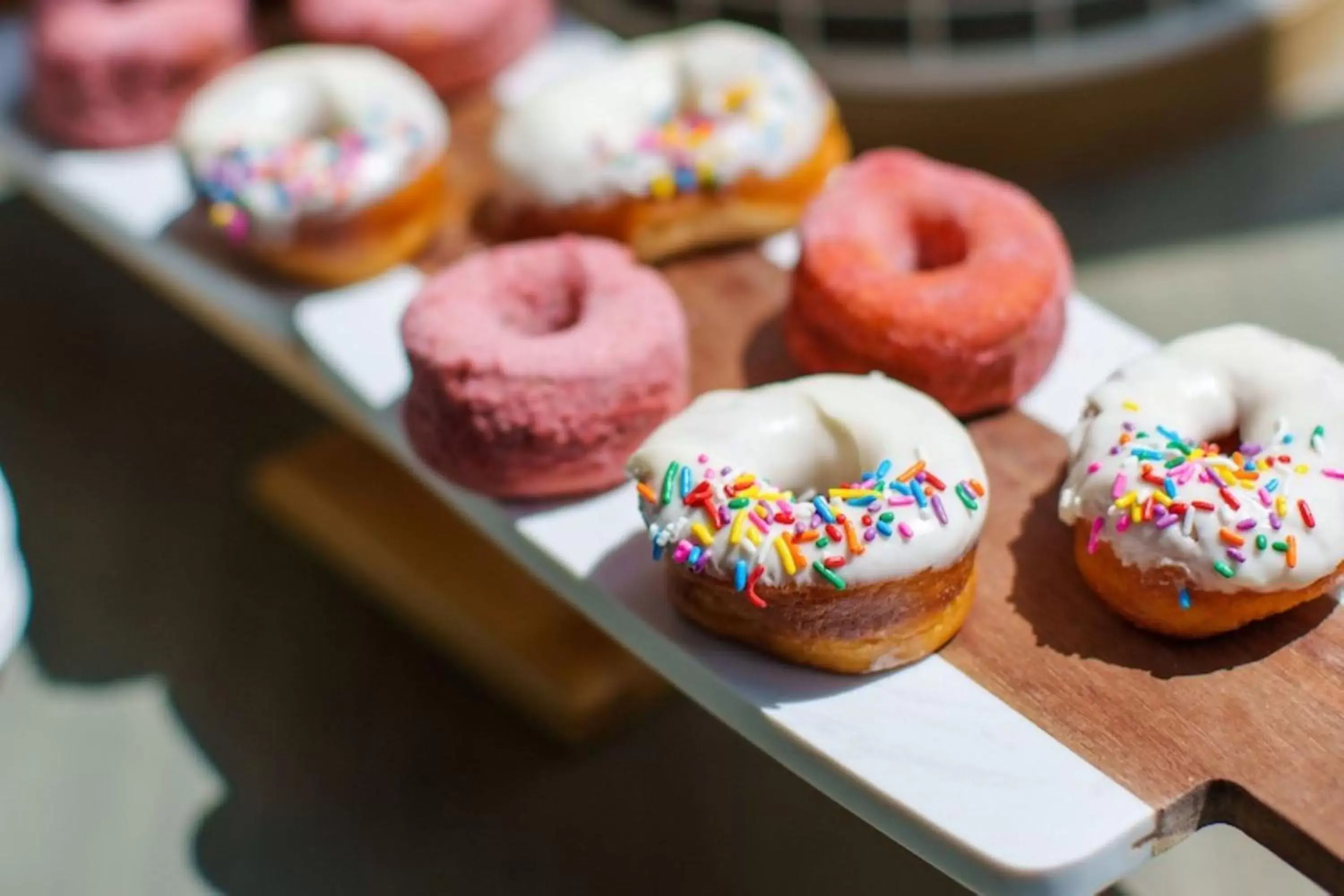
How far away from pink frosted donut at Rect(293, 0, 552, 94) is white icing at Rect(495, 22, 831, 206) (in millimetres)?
229

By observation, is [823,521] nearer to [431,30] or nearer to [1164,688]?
[1164,688]

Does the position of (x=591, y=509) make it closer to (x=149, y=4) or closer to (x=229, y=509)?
(x=229, y=509)

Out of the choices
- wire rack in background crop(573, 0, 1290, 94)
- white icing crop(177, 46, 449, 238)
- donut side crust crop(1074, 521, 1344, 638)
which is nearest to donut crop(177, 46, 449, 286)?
white icing crop(177, 46, 449, 238)

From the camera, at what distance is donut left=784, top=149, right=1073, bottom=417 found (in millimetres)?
1393

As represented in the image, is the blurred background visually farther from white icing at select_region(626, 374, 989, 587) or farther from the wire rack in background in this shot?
white icing at select_region(626, 374, 989, 587)

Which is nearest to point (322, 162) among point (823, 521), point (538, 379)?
point (538, 379)

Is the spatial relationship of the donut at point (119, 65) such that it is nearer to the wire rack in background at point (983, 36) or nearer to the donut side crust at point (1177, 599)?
the wire rack in background at point (983, 36)

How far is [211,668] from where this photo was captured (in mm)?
1755

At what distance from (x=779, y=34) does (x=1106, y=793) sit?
140 centimetres

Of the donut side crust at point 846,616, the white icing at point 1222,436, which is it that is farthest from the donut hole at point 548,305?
the white icing at point 1222,436

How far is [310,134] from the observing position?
1.75 m

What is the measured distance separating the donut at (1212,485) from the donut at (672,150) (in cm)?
48

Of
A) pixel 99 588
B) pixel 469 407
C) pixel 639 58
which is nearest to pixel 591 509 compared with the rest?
pixel 469 407

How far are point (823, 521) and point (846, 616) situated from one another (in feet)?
0.24
